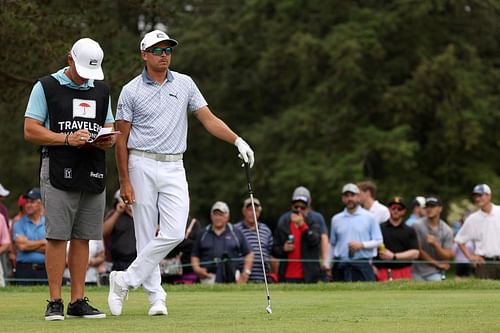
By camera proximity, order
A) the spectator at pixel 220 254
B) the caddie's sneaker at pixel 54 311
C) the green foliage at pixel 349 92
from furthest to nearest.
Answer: the green foliage at pixel 349 92, the spectator at pixel 220 254, the caddie's sneaker at pixel 54 311

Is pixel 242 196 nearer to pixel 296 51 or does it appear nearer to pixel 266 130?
pixel 266 130

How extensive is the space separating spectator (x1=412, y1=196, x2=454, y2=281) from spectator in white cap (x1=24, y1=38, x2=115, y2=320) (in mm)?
9215

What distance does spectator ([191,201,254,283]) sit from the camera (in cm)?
1728

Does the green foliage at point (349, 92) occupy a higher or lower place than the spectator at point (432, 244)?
higher

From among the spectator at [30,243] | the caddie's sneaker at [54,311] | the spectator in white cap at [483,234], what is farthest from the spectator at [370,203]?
the caddie's sneaker at [54,311]

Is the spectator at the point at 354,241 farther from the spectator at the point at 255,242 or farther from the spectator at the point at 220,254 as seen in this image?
the spectator at the point at 220,254

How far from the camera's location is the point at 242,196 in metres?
41.0

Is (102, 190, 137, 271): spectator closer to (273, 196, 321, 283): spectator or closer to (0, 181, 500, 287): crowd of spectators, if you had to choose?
(0, 181, 500, 287): crowd of spectators

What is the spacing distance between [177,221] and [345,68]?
92.9 ft

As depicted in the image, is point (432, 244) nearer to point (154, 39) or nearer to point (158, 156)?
point (158, 156)

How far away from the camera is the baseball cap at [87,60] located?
30.3 ft

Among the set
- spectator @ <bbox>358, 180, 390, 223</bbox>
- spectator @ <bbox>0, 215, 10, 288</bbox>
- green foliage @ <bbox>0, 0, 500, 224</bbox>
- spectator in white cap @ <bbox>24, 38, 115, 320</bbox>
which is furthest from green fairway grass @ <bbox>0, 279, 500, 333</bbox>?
green foliage @ <bbox>0, 0, 500, 224</bbox>

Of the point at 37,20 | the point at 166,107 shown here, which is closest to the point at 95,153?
the point at 166,107

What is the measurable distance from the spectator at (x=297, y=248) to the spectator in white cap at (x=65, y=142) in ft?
25.7
